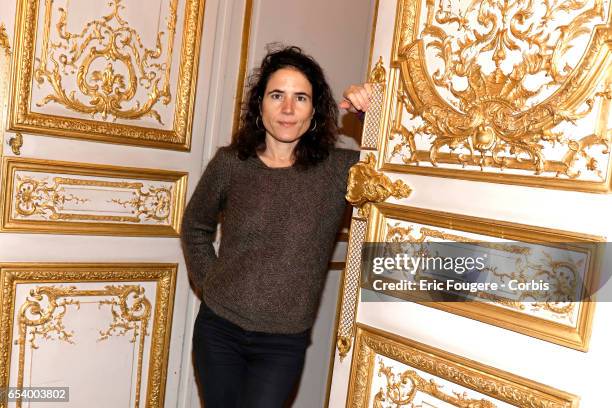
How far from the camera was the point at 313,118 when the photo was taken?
1972mm

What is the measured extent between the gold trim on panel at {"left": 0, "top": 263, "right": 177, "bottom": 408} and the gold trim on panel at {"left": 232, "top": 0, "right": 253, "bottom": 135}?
630mm

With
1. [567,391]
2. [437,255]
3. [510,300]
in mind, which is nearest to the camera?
[567,391]

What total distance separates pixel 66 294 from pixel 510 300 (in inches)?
58.6

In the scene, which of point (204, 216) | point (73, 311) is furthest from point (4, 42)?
point (73, 311)

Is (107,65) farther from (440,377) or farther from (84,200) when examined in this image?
(440,377)

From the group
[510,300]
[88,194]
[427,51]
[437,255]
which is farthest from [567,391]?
[88,194]

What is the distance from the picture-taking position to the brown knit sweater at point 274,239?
179 cm

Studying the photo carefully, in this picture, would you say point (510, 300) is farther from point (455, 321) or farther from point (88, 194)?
point (88, 194)

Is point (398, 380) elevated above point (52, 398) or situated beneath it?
elevated above

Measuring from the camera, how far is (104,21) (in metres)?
2.08

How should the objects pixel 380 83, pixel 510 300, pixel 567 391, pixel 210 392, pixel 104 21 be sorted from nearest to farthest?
pixel 567 391 < pixel 510 300 < pixel 380 83 < pixel 210 392 < pixel 104 21

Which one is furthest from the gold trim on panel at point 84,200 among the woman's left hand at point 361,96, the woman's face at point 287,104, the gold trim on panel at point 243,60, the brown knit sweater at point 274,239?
the woman's left hand at point 361,96

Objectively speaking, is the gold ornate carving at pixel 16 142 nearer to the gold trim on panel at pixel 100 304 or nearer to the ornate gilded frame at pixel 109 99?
the ornate gilded frame at pixel 109 99

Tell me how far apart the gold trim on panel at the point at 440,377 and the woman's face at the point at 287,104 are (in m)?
0.61
